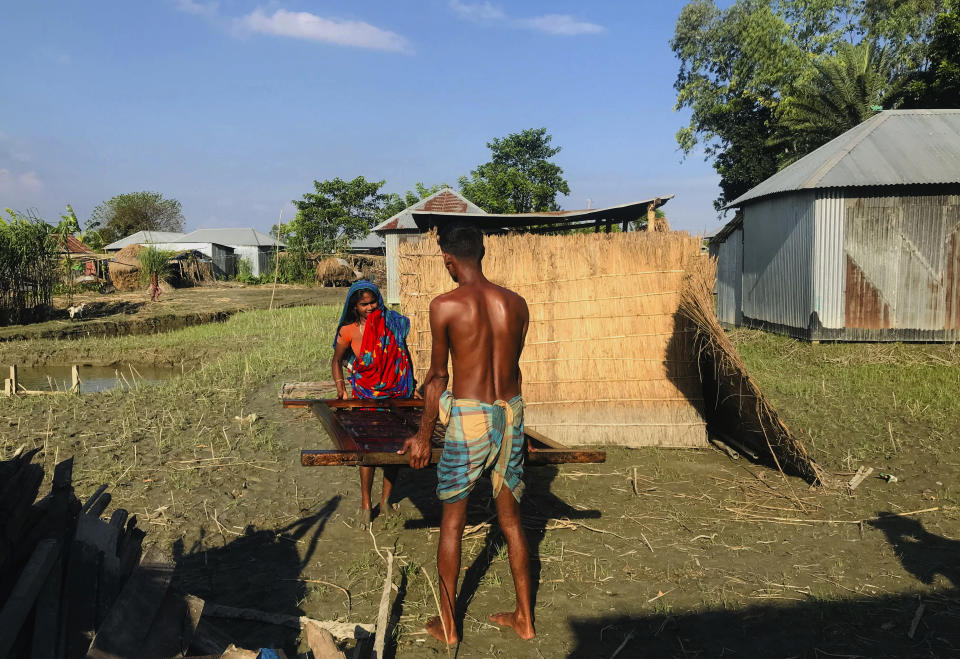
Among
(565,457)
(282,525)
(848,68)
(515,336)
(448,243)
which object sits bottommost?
(282,525)

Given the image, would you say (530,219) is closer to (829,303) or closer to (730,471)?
(829,303)

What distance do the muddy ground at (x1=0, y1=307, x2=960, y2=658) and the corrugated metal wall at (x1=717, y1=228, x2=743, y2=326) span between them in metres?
9.00

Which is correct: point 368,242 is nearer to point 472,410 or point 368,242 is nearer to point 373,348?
point 373,348

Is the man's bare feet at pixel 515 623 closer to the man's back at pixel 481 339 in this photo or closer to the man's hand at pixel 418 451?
the man's hand at pixel 418 451

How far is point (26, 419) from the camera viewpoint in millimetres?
7266

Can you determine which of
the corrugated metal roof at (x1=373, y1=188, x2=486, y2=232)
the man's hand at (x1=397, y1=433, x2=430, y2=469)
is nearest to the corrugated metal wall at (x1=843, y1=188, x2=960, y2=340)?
the man's hand at (x1=397, y1=433, x2=430, y2=469)

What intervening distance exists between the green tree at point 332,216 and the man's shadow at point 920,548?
39.0 meters

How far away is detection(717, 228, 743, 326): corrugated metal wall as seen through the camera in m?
16.3

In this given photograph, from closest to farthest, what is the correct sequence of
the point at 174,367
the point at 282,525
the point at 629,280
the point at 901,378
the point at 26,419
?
the point at 282,525 < the point at 629,280 < the point at 26,419 < the point at 901,378 < the point at 174,367

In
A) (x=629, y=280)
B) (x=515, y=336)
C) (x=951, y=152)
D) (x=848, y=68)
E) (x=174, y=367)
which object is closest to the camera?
(x=515, y=336)

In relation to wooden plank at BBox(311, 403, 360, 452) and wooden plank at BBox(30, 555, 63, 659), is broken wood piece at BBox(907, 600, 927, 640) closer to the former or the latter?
wooden plank at BBox(311, 403, 360, 452)

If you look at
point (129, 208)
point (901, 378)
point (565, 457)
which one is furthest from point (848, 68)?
point (129, 208)

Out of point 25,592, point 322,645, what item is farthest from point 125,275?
point 322,645

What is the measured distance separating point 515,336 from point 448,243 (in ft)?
1.81
